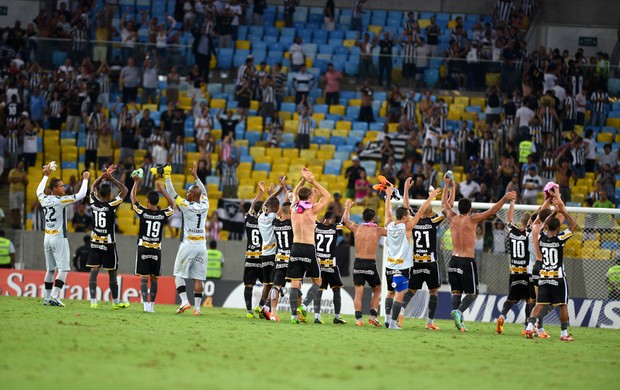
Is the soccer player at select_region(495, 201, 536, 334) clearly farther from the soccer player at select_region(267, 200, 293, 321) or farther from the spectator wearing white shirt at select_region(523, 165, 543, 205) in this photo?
the spectator wearing white shirt at select_region(523, 165, 543, 205)

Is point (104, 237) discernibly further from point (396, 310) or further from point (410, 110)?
point (410, 110)

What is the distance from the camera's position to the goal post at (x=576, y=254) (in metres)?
24.3

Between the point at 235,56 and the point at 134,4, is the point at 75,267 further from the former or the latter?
the point at 134,4

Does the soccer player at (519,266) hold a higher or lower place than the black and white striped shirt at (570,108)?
lower

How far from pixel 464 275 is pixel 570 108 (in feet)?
52.6

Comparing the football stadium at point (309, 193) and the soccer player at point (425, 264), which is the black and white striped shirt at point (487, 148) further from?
the soccer player at point (425, 264)

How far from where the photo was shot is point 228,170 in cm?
3159

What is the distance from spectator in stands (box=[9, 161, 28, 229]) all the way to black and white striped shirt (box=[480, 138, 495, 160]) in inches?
547

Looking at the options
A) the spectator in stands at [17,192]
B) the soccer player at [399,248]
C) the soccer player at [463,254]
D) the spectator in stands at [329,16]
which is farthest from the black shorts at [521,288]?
the spectator in stands at [329,16]

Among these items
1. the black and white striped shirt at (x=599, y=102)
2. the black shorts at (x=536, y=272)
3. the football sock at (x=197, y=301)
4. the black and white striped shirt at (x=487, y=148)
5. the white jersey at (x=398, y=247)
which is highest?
the black and white striped shirt at (x=599, y=102)

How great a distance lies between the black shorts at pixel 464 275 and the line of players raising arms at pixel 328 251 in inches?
0.7

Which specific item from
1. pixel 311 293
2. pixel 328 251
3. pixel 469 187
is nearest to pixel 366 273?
pixel 328 251

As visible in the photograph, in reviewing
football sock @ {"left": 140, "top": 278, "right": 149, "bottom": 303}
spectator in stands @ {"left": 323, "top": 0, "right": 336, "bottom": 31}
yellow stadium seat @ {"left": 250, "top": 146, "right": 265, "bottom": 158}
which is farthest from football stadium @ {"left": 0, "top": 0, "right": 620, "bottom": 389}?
yellow stadium seat @ {"left": 250, "top": 146, "right": 265, "bottom": 158}

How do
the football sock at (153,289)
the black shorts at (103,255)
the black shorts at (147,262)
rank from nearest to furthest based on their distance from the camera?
the black shorts at (147,262) → the football sock at (153,289) → the black shorts at (103,255)
